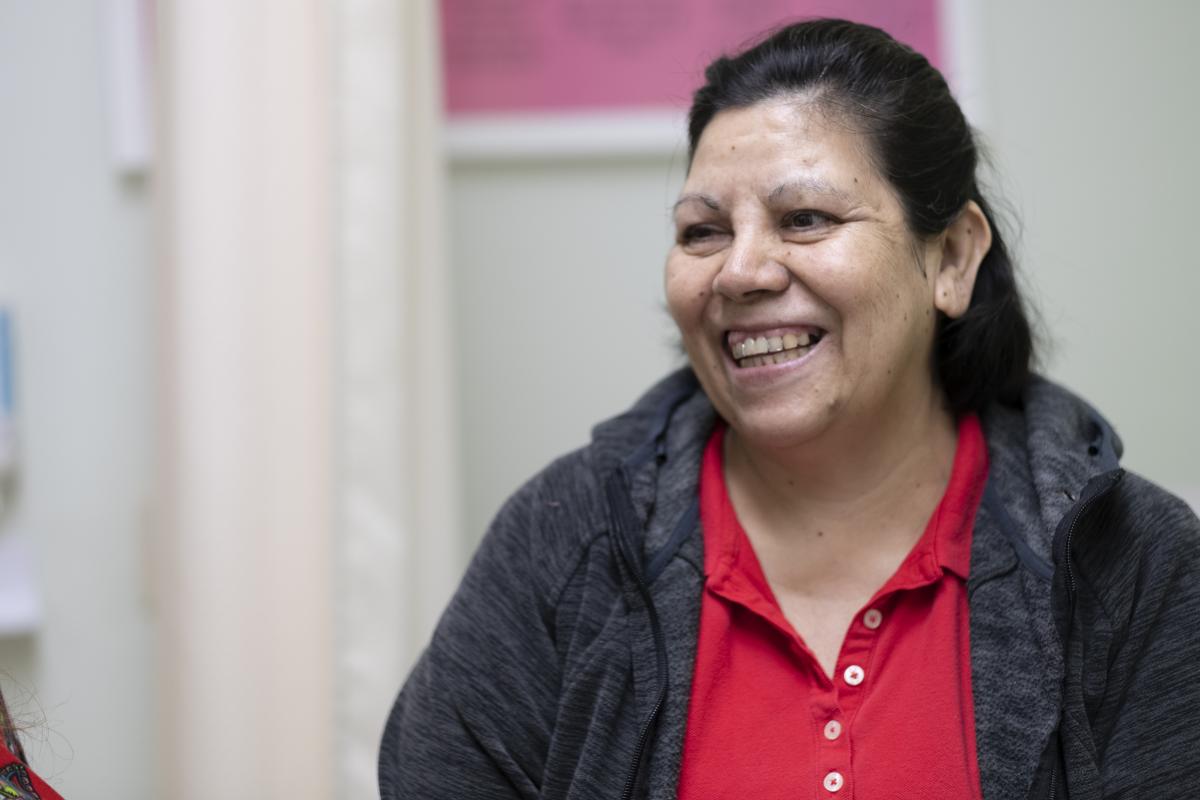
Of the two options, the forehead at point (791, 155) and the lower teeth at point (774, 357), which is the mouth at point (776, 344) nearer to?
the lower teeth at point (774, 357)

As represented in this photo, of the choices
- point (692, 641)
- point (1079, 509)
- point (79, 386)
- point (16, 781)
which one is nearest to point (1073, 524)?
point (1079, 509)

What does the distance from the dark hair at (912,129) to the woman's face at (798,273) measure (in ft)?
0.09

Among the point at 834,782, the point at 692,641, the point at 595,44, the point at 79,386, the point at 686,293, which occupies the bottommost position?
the point at 834,782

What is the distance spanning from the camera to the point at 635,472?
118 cm

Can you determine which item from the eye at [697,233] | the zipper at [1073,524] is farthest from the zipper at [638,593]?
the zipper at [1073,524]

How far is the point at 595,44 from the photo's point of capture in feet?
5.50

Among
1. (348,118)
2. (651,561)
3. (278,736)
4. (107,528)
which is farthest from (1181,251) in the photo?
(107,528)

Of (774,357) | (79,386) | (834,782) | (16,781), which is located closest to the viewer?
(16,781)

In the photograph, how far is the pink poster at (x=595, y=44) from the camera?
1.67 m

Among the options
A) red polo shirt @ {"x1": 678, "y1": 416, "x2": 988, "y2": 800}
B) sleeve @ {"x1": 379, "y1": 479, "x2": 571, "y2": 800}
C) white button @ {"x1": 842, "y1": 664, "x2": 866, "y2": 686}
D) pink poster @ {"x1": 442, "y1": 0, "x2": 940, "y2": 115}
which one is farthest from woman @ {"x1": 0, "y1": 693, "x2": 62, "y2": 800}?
pink poster @ {"x1": 442, "y1": 0, "x2": 940, "y2": 115}

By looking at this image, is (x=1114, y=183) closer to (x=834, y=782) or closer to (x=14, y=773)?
(x=834, y=782)

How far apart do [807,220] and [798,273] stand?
0.19 feet

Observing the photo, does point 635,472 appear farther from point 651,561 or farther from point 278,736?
point 278,736

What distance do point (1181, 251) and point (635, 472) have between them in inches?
40.0
